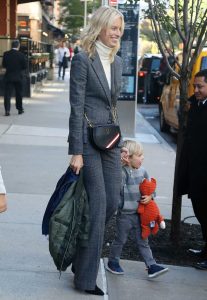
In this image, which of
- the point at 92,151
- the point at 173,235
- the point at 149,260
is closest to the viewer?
the point at 92,151

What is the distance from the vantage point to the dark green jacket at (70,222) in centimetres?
418

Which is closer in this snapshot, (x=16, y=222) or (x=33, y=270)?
(x=33, y=270)

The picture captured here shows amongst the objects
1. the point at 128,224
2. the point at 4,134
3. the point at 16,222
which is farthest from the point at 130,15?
the point at 128,224

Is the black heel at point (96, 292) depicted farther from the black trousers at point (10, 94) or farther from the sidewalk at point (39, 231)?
the black trousers at point (10, 94)

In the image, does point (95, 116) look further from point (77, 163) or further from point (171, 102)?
point (171, 102)

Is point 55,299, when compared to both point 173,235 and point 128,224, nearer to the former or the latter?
point 128,224

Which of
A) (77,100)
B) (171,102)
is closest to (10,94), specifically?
(171,102)

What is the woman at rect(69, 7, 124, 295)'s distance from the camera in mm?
4164

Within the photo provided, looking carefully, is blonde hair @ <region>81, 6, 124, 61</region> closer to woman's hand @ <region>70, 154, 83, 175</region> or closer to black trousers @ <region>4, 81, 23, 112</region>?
woman's hand @ <region>70, 154, 83, 175</region>

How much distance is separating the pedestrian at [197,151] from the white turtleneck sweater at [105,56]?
1.14 metres

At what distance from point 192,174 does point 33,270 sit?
156 cm

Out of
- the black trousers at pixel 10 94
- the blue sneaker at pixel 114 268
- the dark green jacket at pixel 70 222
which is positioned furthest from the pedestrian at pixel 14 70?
the dark green jacket at pixel 70 222

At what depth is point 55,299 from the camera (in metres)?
4.26

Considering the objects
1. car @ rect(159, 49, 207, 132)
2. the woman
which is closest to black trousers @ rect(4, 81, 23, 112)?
car @ rect(159, 49, 207, 132)
